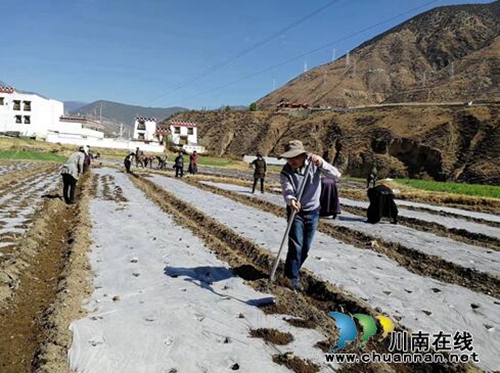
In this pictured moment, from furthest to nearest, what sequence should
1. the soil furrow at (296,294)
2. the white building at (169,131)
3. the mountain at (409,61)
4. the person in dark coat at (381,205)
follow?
1. the mountain at (409,61)
2. the white building at (169,131)
3. the person in dark coat at (381,205)
4. the soil furrow at (296,294)

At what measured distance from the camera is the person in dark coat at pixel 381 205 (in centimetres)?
1016

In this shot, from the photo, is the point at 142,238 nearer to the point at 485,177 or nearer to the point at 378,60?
Result: the point at 485,177

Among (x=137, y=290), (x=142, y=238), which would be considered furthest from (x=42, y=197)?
(x=137, y=290)

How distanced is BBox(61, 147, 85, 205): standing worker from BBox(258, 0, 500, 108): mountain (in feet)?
194

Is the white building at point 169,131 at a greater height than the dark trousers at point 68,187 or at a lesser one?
greater

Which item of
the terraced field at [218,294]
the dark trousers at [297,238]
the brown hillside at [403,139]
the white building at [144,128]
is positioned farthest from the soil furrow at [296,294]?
the white building at [144,128]

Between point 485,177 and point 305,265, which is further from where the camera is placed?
point 485,177

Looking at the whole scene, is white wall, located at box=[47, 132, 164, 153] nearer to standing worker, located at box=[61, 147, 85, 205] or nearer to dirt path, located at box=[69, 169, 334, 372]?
standing worker, located at box=[61, 147, 85, 205]

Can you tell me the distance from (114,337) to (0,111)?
60590mm

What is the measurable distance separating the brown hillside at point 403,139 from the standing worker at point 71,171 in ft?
106

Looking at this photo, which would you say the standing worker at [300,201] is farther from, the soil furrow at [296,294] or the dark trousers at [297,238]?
the soil furrow at [296,294]

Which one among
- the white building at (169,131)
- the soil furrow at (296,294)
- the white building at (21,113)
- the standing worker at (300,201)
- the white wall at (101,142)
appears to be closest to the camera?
the soil furrow at (296,294)

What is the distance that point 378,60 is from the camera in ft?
328

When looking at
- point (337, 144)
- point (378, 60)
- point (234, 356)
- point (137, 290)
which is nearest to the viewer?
point (234, 356)
